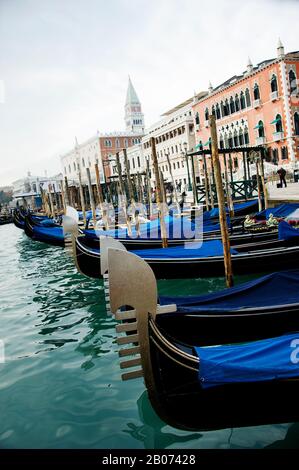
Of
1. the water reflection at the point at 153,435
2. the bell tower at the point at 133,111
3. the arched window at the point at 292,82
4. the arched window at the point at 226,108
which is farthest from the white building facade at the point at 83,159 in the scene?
the water reflection at the point at 153,435

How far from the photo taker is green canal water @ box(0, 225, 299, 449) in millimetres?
2381

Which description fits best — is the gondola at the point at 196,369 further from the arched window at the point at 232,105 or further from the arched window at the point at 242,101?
the arched window at the point at 232,105

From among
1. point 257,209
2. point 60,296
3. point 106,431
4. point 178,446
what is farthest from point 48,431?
point 257,209

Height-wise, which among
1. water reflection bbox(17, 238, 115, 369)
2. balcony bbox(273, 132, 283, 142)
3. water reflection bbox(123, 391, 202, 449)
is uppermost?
balcony bbox(273, 132, 283, 142)

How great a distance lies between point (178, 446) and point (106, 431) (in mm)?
484

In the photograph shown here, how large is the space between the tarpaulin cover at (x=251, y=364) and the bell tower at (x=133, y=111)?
48358 millimetres

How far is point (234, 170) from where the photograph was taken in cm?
1911

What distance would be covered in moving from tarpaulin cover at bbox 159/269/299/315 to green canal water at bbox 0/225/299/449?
0.75 m

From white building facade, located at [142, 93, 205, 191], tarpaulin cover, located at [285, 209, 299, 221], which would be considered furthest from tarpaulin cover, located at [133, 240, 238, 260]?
white building facade, located at [142, 93, 205, 191]

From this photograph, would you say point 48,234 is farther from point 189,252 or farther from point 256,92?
point 256,92

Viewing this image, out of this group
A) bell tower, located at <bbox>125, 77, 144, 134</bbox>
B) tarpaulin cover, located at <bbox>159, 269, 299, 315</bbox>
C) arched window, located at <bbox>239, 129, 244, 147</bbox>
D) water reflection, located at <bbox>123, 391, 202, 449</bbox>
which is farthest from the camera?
bell tower, located at <bbox>125, 77, 144, 134</bbox>

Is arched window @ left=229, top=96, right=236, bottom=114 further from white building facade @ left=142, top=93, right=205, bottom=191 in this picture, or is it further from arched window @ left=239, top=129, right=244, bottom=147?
white building facade @ left=142, top=93, right=205, bottom=191

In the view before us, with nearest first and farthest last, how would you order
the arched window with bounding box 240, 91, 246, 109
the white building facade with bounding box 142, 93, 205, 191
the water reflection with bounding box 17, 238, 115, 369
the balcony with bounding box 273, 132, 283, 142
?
the water reflection with bounding box 17, 238, 115, 369 < the balcony with bounding box 273, 132, 283, 142 < the arched window with bounding box 240, 91, 246, 109 < the white building facade with bounding box 142, 93, 205, 191

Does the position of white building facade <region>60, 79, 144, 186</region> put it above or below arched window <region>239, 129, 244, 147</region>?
above
